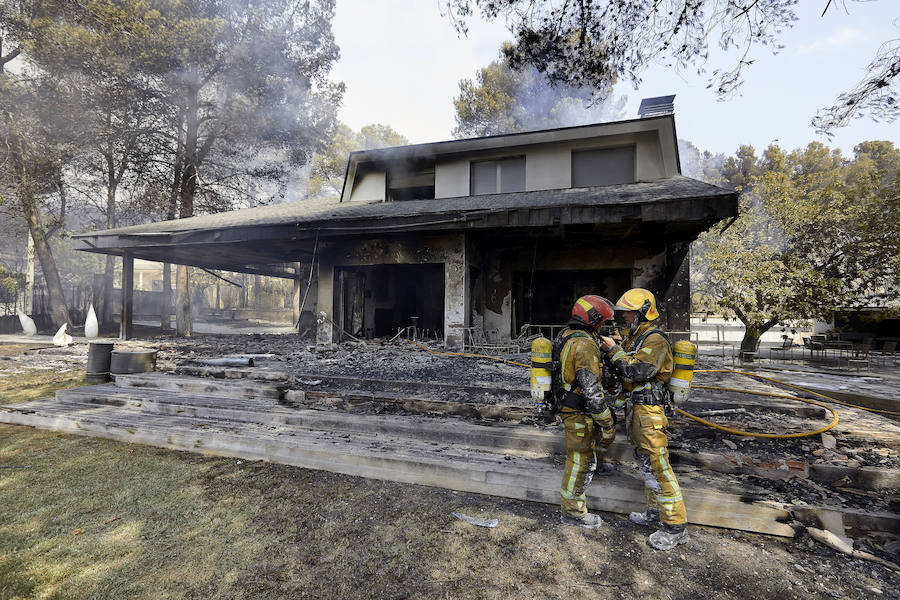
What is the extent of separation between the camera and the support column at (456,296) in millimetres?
9242

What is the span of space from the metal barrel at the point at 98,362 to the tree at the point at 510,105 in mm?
28494

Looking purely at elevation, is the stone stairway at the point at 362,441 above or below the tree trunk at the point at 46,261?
below

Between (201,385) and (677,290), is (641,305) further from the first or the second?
(677,290)

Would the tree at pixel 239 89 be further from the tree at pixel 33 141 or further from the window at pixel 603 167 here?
the window at pixel 603 167

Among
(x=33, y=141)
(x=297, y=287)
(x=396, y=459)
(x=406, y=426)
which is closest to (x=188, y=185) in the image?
(x=33, y=141)

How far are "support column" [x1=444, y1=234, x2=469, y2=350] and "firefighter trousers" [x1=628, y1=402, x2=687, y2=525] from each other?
6.33m

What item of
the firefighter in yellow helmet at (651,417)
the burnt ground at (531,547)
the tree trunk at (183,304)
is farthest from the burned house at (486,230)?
the burnt ground at (531,547)

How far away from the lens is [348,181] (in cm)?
1245

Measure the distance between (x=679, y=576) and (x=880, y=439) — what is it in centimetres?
380

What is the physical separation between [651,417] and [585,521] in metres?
0.97

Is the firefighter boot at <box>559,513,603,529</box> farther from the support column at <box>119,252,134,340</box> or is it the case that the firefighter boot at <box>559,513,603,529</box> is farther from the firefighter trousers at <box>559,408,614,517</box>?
the support column at <box>119,252,134,340</box>

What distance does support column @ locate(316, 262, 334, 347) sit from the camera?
34.2 feet

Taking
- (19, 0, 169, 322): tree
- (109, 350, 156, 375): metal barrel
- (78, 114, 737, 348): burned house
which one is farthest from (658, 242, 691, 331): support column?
(19, 0, 169, 322): tree

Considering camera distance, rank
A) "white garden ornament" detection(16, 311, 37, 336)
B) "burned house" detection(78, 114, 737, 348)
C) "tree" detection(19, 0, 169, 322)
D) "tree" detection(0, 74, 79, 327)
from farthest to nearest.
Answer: "white garden ornament" detection(16, 311, 37, 336)
"tree" detection(0, 74, 79, 327)
"tree" detection(19, 0, 169, 322)
"burned house" detection(78, 114, 737, 348)
